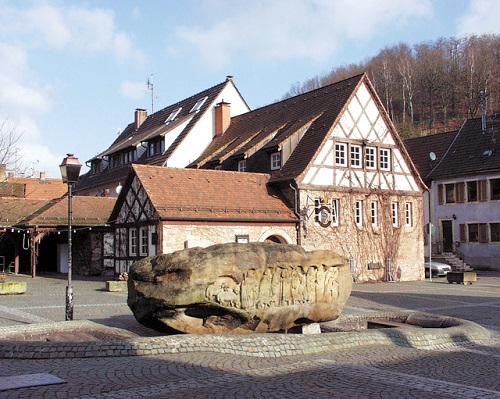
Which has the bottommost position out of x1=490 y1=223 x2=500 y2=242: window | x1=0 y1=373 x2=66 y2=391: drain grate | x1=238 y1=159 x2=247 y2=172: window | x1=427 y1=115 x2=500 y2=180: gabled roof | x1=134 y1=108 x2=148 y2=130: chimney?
x1=0 y1=373 x2=66 y2=391: drain grate

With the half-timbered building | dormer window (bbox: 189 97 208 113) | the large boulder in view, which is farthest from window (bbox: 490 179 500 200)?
the large boulder

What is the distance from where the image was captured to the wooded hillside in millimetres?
67188

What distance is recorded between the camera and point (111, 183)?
40.6 meters

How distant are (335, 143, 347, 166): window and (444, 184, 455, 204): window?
13935 millimetres

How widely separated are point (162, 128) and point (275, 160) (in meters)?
12.5

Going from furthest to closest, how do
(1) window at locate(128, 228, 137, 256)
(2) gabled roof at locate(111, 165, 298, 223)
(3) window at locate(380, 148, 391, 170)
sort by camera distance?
(3) window at locate(380, 148, 391, 170) → (1) window at locate(128, 228, 137, 256) → (2) gabled roof at locate(111, 165, 298, 223)

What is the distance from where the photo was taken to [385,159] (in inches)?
1208

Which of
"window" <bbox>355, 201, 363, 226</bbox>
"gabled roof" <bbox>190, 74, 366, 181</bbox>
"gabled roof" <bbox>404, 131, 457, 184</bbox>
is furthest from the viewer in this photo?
"gabled roof" <bbox>404, 131, 457, 184</bbox>

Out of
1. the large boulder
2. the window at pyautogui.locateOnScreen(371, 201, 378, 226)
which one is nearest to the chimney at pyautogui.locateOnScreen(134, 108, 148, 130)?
the window at pyautogui.locateOnScreen(371, 201, 378, 226)

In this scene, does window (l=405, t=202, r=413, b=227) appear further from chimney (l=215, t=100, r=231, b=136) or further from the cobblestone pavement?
the cobblestone pavement

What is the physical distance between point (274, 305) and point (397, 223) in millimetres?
20322

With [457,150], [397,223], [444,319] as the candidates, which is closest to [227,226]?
[397,223]

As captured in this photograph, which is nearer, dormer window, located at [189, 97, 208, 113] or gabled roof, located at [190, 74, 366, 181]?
gabled roof, located at [190, 74, 366, 181]

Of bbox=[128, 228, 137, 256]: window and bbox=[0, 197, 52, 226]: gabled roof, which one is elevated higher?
bbox=[0, 197, 52, 226]: gabled roof
